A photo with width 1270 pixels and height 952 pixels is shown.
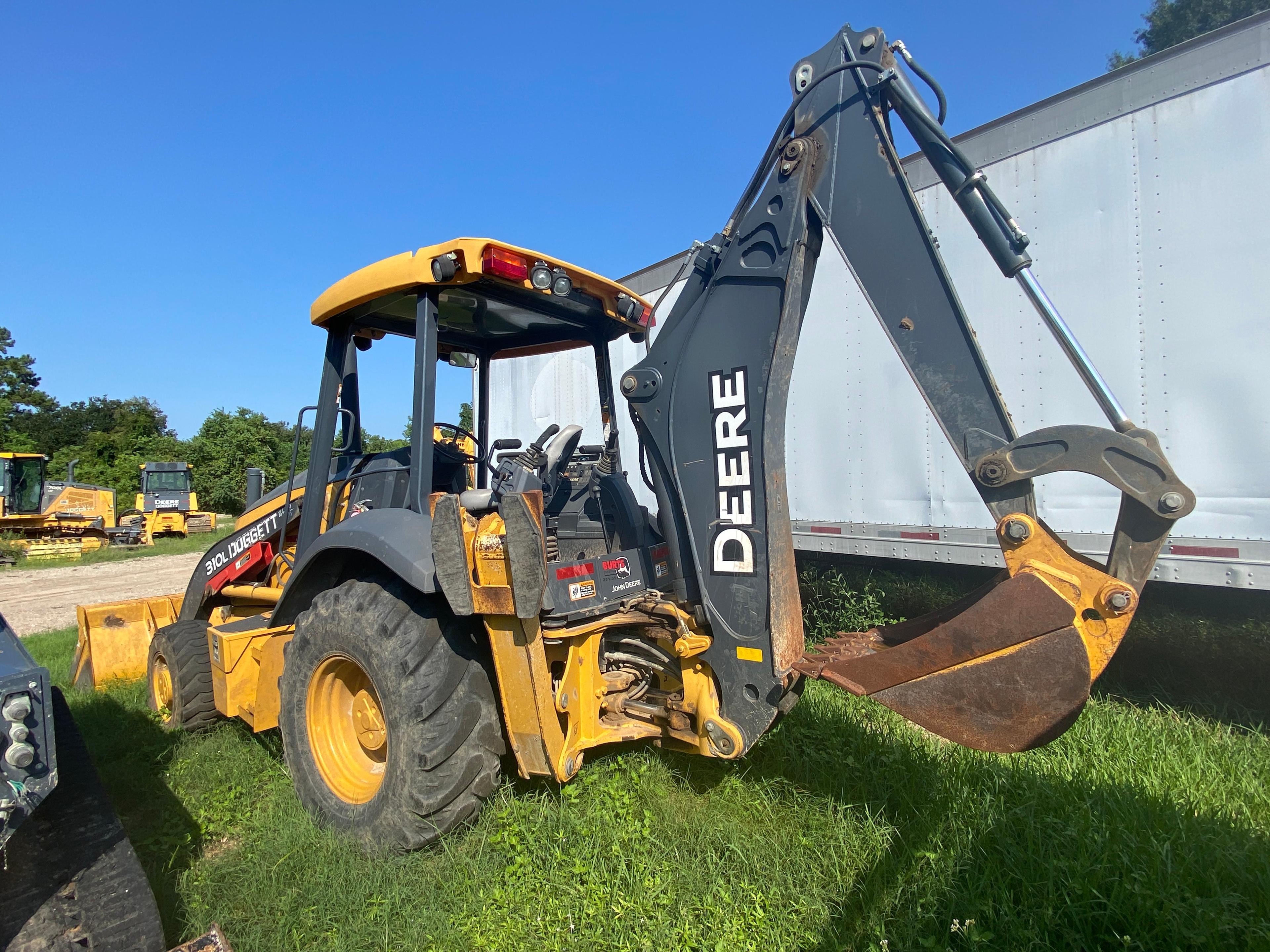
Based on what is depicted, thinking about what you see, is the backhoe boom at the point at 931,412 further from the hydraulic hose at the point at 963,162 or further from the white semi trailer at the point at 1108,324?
the white semi trailer at the point at 1108,324

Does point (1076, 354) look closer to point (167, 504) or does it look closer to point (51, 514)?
point (51, 514)

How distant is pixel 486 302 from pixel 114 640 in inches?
173

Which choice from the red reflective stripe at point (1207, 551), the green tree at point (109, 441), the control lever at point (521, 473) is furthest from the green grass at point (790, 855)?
the green tree at point (109, 441)

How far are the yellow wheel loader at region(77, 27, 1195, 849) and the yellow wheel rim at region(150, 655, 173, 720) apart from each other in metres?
1.28

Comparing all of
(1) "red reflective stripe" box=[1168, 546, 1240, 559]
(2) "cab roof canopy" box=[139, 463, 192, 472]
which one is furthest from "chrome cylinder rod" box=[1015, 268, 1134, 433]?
(2) "cab roof canopy" box=[139, 463, 192, 472]

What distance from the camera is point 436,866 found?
2.80 metres

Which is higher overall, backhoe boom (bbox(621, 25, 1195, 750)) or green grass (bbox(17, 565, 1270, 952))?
backhoe boom (bbox(621, 25, 1195, 750))

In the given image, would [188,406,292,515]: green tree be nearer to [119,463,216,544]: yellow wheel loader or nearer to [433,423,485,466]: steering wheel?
[119,463,216,544]: yellow wheel loader

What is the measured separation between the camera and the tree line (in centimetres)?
3447

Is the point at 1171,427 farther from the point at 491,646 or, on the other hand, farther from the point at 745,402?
the point at 491,646

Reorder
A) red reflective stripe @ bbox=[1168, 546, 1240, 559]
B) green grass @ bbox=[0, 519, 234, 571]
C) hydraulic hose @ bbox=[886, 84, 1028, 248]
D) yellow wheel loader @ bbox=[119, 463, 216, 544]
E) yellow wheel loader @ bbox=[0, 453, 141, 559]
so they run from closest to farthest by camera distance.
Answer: hydraulic hose @ bbox=[886, 84, 1028, 248], red reflective stripe @ bbox=[1168, 546, 1240, 559], green grass @ bbox=[0, 519, 234, 571], yellow wheel loader @ bbox=[0, 453, 141, 559], yellow wheel loader @ bbox=[119, 463, 216, 544]

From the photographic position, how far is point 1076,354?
220 centimetres

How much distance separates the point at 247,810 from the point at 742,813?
7.62ft

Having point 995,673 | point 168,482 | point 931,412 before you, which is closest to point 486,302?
point 931,412
